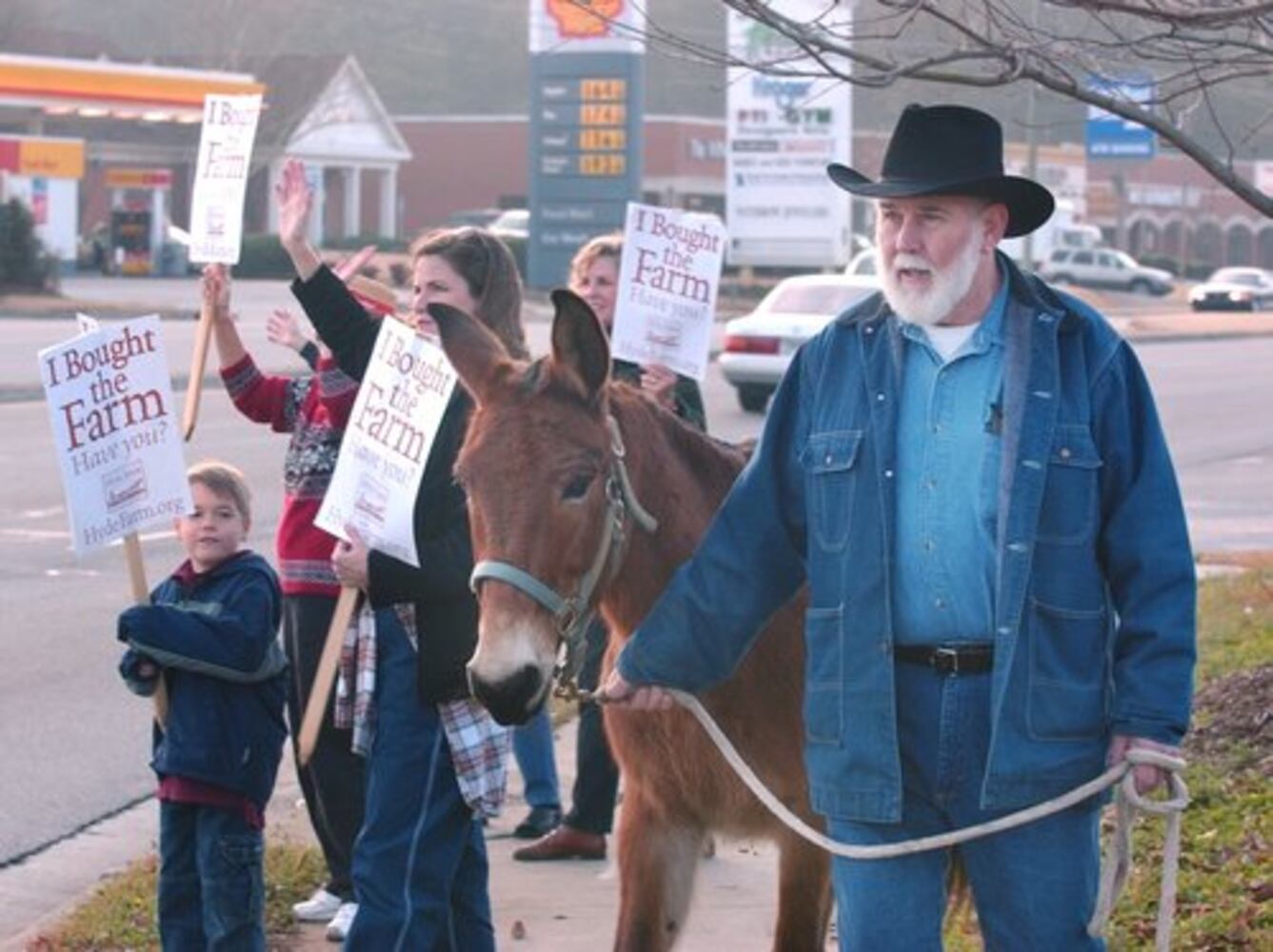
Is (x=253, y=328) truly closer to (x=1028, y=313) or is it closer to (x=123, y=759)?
(x=123, y=759)

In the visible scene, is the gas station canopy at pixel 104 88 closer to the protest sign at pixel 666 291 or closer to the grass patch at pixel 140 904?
the protest sign at pixel 666 291

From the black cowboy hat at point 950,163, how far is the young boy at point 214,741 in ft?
A: 7.36

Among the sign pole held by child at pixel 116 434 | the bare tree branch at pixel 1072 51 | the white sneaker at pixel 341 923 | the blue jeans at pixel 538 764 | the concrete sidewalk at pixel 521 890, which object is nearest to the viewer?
the bare tree branch at pixel 1072 51

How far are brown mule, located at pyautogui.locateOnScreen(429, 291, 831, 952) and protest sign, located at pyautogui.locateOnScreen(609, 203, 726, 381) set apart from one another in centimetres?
290

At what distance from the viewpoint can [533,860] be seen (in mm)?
8172

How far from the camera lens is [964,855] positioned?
4.61 metres

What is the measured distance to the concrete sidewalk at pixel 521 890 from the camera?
7.21 m

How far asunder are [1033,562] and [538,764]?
438 cm

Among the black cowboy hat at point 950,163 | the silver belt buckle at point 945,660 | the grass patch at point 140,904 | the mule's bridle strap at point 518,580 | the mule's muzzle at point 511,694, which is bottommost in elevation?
the grass patch at point 140,904

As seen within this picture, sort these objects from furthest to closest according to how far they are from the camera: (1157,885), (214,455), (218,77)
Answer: (218,77)
(214,455)
(1157,885)

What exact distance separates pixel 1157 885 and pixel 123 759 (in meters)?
4.63

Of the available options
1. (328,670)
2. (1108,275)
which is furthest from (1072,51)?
(1108,275)

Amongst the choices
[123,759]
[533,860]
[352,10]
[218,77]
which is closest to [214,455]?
[123,759]

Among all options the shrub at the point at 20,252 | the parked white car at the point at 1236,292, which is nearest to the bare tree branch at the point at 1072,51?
the shrub at the point at 20,252
